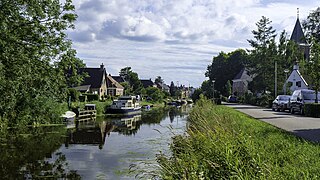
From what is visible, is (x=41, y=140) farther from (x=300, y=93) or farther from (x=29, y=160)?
(x=300, y=93)

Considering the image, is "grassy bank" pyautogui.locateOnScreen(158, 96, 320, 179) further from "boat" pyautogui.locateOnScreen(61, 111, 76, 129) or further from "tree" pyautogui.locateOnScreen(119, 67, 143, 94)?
"tree" pyautogui.locateOnScreen(119, 67, 143, 94)

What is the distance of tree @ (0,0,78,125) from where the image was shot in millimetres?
19188

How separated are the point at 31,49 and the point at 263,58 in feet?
182

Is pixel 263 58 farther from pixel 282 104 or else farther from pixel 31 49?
pixel 31 49

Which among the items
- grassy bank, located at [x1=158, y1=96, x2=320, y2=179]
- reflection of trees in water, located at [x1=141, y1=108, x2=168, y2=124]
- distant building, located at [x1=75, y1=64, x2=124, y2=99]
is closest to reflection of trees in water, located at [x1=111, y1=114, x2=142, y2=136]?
reflection of trees in water, located at [x1=141, y1=108, x2=168, y2=124]

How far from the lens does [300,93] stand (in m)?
35.6

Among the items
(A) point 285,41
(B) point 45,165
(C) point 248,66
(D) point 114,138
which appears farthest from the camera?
(C) point 248,66

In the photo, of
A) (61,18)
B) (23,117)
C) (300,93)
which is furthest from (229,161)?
(300,93)

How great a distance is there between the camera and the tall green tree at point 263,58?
69094 mm

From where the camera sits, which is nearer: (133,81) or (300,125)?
(300,125)

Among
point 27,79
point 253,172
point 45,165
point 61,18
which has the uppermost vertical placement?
point 61,18

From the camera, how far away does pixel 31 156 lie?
19.8 meters

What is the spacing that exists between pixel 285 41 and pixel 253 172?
6690 centimetres

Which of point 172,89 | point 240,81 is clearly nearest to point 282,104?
point 240,81
